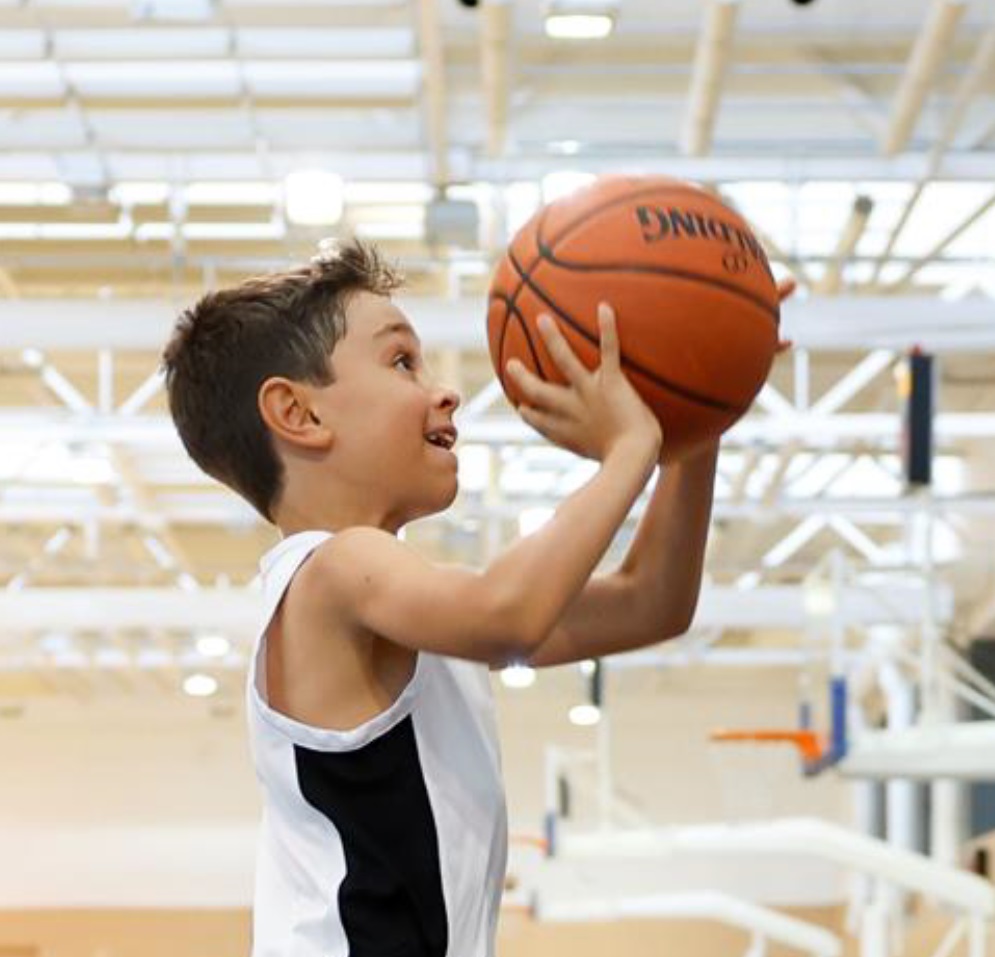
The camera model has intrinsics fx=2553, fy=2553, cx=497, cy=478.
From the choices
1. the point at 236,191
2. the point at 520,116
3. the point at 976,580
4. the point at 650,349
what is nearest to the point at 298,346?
the point at 650,349

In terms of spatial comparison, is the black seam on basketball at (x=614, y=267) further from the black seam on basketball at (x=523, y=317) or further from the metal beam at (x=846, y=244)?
the metal beam at (x=846, y=244)

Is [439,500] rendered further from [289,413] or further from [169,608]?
[169,608]

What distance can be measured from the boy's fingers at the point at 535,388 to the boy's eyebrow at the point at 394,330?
14 centimetres

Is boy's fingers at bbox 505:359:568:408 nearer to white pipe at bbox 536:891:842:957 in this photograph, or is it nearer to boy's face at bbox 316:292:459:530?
boy's face at bbox 316:292:459:530

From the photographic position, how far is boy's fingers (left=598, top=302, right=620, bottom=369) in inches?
109

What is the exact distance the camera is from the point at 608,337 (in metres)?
2.80

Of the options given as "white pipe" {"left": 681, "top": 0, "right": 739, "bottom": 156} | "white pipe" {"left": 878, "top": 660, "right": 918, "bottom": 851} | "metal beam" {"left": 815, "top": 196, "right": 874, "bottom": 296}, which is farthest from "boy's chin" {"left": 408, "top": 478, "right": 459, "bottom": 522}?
"white pipe" {"left": 878, "top": 660, "right": 918, "bottom": 851}

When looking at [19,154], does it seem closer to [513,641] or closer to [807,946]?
[807,946]

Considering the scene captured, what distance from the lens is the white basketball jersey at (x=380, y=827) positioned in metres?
2.72

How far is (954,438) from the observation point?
17000 mm

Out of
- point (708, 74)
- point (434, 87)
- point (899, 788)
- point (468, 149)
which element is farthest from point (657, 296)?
point (899, 788)

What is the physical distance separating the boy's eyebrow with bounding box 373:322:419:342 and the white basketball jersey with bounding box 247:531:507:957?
239 mm

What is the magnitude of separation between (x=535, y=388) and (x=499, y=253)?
30.1ft

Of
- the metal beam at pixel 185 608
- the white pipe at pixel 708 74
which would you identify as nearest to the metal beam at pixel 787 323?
the white pipe at pixel 708 74
